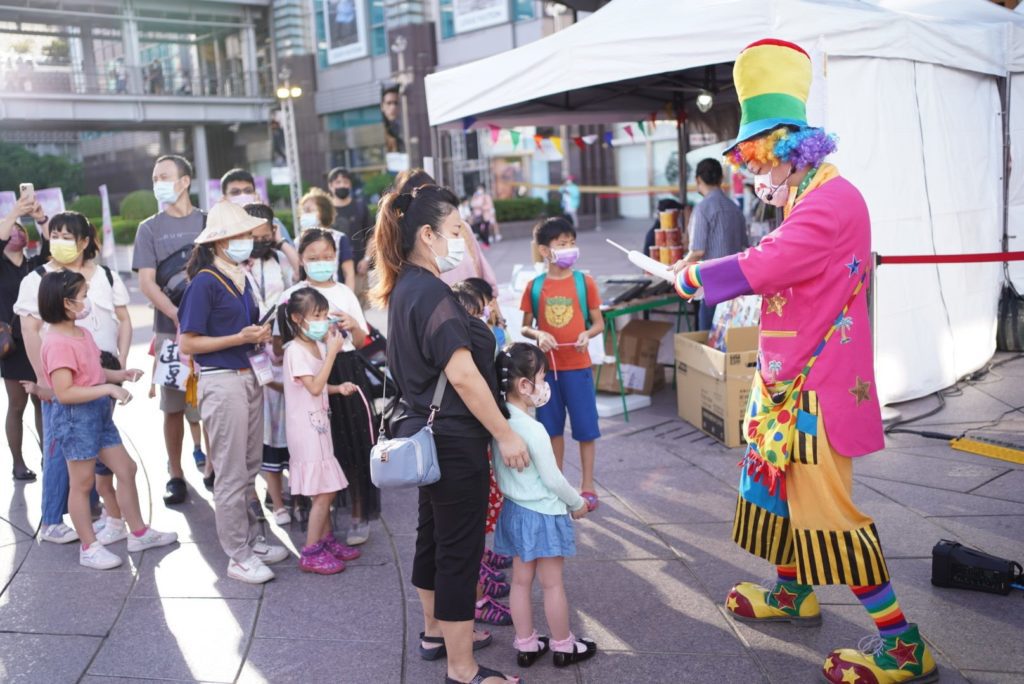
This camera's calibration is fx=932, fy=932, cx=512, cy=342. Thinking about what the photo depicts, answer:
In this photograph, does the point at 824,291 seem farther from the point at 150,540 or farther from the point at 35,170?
the point at 35,170

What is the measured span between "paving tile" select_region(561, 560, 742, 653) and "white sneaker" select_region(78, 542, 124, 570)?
7.18ft

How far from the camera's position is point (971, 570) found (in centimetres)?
390

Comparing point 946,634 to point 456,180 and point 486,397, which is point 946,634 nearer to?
point 486,397

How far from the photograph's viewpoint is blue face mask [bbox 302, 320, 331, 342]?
4.46m

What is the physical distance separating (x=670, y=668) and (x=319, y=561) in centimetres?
184

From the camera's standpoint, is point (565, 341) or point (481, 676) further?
point (565, 341)

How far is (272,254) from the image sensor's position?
5.58 m

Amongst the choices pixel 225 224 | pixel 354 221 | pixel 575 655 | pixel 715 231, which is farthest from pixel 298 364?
pixel 715 231

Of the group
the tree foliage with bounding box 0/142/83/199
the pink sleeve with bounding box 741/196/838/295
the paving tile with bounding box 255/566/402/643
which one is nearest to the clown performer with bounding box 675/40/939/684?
the pink sleeve with bounding box 741/196/838/295

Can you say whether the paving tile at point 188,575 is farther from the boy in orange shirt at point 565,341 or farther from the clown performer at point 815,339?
the clown performer at point 815,339

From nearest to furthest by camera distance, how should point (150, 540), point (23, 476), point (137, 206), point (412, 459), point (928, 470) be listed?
point (412, 459)
point (150, 540)
point (928, 470)
point (23, 476)
point (137, 206)

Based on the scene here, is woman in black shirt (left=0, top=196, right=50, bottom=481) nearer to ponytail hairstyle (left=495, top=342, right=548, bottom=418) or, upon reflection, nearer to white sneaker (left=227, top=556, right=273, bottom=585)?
white sneaker (left=227, top=556, right=273, bottom=585)

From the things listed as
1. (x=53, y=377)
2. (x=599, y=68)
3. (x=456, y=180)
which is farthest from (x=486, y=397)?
(x=456, y=180)

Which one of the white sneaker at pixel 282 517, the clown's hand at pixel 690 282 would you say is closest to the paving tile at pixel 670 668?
the clown's hand at pixel 690 282
